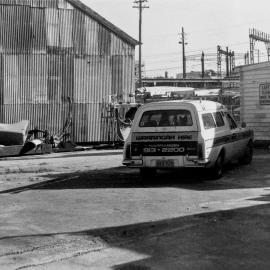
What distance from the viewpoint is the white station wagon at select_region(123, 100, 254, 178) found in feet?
39.1

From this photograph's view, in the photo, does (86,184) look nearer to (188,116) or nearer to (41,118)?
(188,116)

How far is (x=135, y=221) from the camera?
825cm

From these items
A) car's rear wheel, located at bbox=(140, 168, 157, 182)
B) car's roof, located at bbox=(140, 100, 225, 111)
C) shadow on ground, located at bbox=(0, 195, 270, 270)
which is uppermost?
car's roof, located at bbox=(140, 100, 225, 111)

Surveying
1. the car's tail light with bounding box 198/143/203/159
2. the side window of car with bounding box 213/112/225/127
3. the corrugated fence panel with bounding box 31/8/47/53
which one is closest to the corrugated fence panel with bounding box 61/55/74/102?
the corrugated fence panel with bounding box 31/8/47/53

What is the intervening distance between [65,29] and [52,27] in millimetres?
619

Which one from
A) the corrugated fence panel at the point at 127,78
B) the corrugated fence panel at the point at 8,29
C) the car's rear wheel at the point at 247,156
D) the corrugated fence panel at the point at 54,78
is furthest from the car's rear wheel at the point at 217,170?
the corrugated fence panel at the point at 8,29

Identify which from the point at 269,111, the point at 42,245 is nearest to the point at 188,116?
the point at 42,245

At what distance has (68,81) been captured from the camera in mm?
26031

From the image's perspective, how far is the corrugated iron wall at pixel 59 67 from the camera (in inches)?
990

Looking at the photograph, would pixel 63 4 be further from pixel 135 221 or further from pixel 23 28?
pixel 135 221

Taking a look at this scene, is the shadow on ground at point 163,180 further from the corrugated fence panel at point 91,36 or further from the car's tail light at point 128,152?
the corrugated fence panel at point 91,36

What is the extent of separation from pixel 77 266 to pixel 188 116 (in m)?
6.86

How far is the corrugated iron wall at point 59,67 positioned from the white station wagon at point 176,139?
13.4 meters

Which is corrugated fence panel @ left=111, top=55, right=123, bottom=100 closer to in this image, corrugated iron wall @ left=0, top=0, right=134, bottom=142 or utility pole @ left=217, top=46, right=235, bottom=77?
corrugated iron wall @ left=0, top=0, right=134, bottom=142
